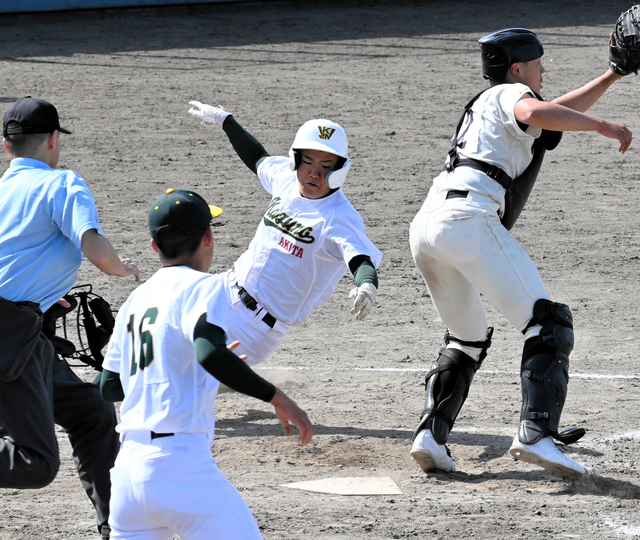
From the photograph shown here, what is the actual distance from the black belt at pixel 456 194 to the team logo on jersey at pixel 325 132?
2.26 feet

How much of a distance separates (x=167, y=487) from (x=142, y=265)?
602 cm

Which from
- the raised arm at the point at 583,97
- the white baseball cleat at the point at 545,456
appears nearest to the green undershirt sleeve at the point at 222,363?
the white baseball cleat at the point at 545,456

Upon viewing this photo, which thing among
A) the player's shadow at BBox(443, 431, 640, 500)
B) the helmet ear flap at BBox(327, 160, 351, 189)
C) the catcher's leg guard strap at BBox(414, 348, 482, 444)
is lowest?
the player's shadow at BBox(443, 431, 640, 500)

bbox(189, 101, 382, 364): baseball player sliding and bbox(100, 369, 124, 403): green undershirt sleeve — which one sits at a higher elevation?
bbox(189, 101, 382, 364): baseball player sliding

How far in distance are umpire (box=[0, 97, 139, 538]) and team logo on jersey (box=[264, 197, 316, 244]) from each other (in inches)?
42.1

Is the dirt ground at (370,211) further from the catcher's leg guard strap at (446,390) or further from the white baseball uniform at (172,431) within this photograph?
the white baseball uniform at (172,431)

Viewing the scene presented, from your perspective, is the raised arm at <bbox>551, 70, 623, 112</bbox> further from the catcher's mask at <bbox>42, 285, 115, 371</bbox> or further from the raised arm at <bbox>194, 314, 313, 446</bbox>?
the raised arm at <bbox>194, 314, 313, 446</bbox>

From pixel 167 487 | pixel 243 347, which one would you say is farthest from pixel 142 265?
pixel 167 487

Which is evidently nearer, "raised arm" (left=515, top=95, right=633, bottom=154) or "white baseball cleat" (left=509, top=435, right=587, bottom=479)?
"raised arm" (left=515, top=95, right=633, bottom=154)

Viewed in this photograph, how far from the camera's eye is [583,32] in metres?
18.1

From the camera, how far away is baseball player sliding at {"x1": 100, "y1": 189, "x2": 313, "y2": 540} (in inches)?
121

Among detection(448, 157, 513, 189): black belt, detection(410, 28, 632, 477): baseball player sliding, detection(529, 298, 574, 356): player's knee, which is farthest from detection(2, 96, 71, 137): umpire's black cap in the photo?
detection(529, 298, 574, 356): player's knee

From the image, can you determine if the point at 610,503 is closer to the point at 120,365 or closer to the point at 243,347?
the point at 243,347

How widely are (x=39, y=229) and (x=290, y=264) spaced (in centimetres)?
142
